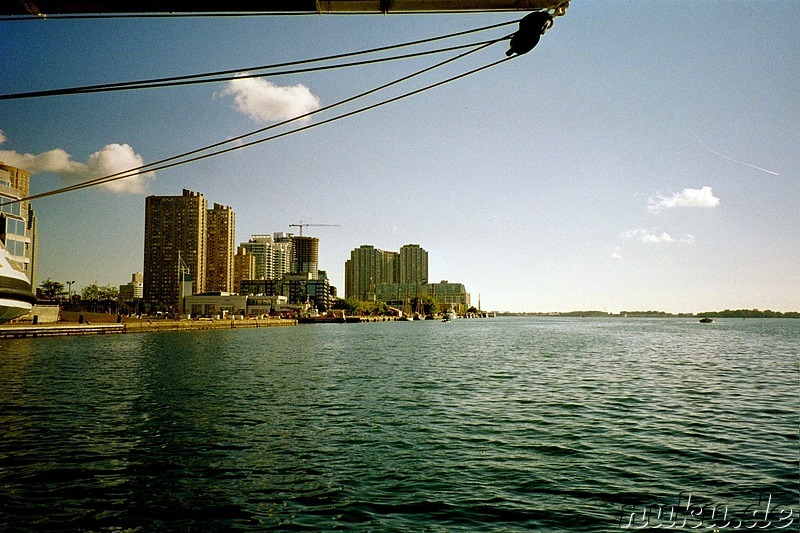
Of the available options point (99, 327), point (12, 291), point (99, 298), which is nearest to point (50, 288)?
point (99, 298)

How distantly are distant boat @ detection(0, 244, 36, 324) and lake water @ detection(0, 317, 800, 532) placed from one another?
4991mm

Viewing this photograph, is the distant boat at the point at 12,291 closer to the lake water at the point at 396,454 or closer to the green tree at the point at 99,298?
the lake water at the point at 396,454

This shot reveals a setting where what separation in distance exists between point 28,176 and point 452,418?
734ft

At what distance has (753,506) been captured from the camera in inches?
532

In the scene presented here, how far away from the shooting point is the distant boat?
19.3 m

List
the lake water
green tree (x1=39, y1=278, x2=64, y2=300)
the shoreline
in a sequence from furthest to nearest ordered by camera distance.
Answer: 1. green tree (x1=39, y1=278, x2=64, y2=300)
2. the shoreline
3. the lake water

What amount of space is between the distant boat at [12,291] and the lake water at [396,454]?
499 cm

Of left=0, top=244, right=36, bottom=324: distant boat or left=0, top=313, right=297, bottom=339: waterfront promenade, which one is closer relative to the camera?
left=0, top=244, right=36, bottom=324: distant boat

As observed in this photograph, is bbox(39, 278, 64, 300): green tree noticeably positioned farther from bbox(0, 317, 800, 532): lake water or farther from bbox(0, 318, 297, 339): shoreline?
bbox(0, 317, 800, 532): lake water

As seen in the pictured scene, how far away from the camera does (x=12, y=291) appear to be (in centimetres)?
1969

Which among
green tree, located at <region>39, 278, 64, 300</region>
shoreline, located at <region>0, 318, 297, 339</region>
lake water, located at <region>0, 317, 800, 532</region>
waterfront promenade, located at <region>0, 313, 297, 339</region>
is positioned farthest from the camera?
green tree, located at <region>39, 278, 64, 300</region>

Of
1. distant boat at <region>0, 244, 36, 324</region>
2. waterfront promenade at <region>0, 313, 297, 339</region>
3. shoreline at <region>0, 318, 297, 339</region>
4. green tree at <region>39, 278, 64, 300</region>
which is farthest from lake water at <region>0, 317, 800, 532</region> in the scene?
green tree at <region>39, 278, 64, 300</region>

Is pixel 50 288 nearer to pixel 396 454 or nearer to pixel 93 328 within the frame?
pixel 93 328

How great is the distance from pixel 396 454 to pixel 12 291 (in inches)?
→ 640
